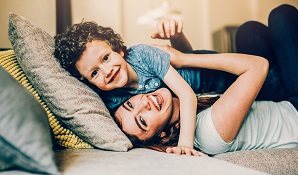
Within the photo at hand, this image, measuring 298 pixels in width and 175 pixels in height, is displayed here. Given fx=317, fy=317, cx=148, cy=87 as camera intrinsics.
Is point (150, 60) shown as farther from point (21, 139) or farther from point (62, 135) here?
point (21, 139)

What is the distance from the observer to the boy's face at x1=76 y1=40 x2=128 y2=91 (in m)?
1.00

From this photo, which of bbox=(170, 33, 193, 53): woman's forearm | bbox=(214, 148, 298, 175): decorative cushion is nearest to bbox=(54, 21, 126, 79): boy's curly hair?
bbox=(170, 33, 193, 53): woman's forearm

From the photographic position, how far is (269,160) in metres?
0.84

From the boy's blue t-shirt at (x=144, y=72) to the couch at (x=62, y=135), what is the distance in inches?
5.8

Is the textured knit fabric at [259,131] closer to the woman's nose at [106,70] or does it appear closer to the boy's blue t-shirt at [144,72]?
the boy's blue t-shirt at [144,72]

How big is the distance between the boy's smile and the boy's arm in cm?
15

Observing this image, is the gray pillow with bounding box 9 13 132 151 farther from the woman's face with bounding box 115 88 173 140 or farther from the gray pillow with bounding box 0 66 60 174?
the gray pillow with bounding box 0 66 60 174

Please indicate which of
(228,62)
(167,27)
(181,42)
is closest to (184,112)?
(228,62)

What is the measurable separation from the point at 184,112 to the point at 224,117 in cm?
12

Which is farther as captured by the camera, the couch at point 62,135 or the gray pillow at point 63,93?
the gray pillow at point 63,93

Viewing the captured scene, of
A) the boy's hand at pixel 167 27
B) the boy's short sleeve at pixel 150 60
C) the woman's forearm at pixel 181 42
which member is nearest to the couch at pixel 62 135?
the boy's short sleeve at pixel 150 60

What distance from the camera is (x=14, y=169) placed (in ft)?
1.97

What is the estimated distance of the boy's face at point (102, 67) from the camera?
1000 mm

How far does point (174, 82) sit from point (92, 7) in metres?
1.48
